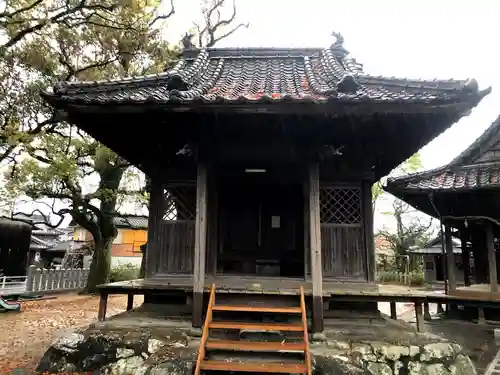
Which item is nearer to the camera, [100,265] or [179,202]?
[179,202]

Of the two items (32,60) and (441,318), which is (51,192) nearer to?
(32,60)

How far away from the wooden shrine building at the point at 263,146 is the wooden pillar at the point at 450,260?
18.4ft

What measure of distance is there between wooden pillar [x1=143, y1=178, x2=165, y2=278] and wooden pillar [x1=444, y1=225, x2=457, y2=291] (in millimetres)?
9993

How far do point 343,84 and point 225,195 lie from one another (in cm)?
456

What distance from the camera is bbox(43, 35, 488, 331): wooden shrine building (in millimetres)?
5980

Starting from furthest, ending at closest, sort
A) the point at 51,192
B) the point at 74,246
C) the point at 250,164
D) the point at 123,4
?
the point at 74,246 → the point at 51,192 → the point at 123,4 → the point at 250,164

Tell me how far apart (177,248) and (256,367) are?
118 inches

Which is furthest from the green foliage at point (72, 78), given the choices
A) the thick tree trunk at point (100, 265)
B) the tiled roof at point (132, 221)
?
the tiled roof at point (132, 221)

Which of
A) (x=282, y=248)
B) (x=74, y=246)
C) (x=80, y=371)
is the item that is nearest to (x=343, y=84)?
(x=282, y=248)

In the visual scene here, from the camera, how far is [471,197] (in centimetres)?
1230

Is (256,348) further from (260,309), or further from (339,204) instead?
(339,204)

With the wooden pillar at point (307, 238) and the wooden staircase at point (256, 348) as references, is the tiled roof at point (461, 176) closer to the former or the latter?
the wooden pillar at point (307, 238)

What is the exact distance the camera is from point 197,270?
22.1 ft

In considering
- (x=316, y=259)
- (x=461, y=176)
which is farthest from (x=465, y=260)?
(x=316, y=259)
